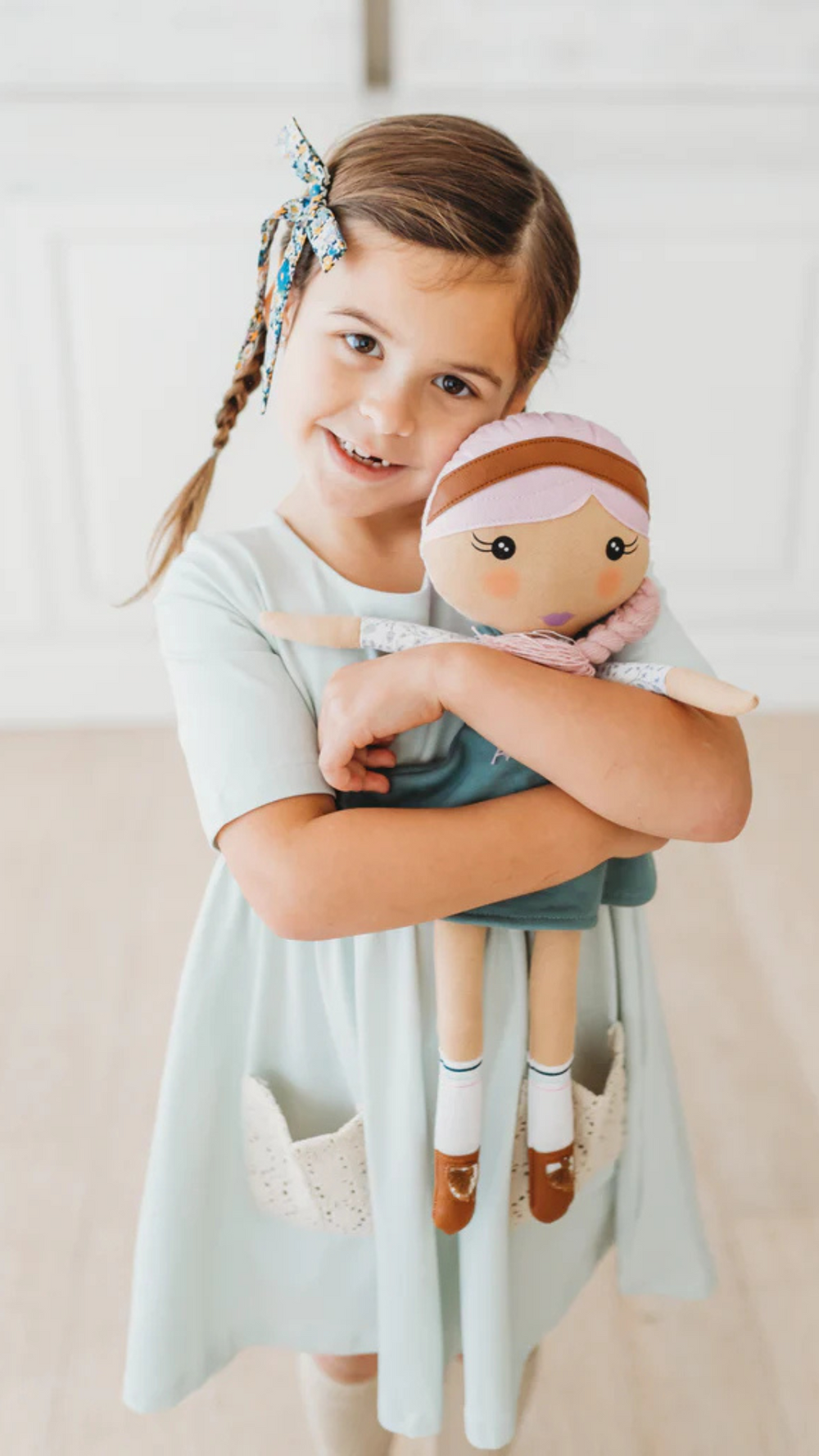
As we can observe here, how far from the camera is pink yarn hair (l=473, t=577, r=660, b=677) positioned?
0.72 m

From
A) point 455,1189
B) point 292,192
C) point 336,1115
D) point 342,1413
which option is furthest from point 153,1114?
point 292,192

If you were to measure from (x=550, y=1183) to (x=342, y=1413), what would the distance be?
1.16 feet

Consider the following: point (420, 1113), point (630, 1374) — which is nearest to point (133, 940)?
point (630, 1374)

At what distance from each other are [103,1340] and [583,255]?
1.67 m

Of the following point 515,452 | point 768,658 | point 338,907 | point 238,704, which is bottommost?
point 338,907

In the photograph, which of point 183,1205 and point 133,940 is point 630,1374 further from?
point 133,940

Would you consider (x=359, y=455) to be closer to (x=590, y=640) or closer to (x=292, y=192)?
(x=590, y=640)

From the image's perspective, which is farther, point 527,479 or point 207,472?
point 207,472

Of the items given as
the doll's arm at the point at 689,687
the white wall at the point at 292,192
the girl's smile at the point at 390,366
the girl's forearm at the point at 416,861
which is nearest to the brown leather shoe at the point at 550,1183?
the girl's forearm at the point at 416,861

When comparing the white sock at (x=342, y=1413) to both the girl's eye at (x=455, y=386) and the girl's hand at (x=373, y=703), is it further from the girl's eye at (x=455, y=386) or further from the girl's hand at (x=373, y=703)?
the girl's eye at (x=455, y=386)

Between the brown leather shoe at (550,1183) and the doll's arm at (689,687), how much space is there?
1.06ft

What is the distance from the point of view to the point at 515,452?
2.31 ft

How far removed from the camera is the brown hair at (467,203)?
718mm

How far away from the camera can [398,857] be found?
71cm
